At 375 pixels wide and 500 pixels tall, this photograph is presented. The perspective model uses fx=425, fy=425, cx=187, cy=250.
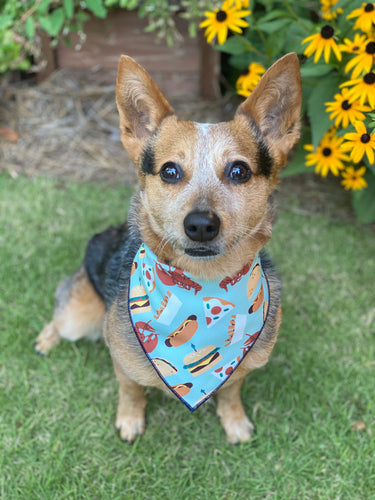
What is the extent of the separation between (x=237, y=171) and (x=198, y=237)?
0.50 meters

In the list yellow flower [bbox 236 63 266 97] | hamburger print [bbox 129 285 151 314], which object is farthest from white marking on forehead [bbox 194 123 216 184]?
yellow flower [bbox 236 63 266 97]

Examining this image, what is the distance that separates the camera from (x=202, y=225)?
207 centimetres

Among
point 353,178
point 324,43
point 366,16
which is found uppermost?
point 366,16

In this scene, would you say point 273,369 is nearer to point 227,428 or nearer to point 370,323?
point 227,428

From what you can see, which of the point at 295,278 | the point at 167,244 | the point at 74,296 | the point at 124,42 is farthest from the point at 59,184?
the point at 167,244

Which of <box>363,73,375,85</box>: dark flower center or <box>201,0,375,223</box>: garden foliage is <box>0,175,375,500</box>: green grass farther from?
<box>363,73,375,85</box>: dark flower center

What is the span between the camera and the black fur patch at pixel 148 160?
2463 millimetres

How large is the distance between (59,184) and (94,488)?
3836 millimetres

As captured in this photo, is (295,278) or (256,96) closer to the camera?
(256,96)

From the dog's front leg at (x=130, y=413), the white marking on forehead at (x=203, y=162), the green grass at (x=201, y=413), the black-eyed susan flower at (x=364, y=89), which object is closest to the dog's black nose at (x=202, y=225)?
the white marking on forehead at (x=203, y=162)

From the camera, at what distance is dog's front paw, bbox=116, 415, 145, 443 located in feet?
10.1

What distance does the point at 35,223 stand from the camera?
491cm

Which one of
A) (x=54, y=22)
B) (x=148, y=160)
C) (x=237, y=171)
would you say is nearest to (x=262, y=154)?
(x=237, y=171)

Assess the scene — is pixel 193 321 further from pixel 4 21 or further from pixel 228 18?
pixel 4 21
